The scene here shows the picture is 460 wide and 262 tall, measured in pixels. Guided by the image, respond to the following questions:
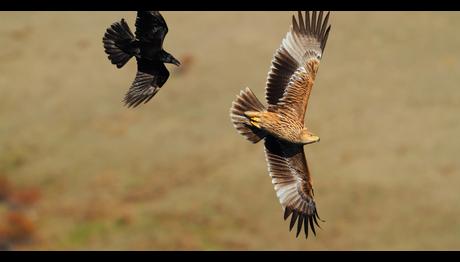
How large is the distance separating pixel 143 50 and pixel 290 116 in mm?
1936

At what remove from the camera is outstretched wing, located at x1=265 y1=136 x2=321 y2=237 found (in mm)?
12953

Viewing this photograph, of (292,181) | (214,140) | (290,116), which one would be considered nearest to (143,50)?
(290,116)

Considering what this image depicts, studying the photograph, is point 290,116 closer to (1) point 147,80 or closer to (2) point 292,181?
(2) point 292,181

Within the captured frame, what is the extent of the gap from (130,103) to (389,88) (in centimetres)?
2353

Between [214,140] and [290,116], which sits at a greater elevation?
[290,116]

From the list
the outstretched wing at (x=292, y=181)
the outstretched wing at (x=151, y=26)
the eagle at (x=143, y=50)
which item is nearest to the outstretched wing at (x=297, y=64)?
the outstretched wing at (x=292, y=181)

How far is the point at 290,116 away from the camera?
12484 mm

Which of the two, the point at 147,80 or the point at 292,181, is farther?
the point at 147,80

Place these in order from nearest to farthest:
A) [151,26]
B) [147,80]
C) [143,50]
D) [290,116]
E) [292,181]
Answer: [151,26], [290,116], [143,50], [292,181], [147,80]

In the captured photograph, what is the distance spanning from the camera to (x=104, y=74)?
35.6m

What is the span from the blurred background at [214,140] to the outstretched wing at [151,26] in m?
17.9

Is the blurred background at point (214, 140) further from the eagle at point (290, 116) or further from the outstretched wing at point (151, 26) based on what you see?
the outstretched wing at point (151, 26)

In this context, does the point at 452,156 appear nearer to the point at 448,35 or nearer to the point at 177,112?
the point at 448,35

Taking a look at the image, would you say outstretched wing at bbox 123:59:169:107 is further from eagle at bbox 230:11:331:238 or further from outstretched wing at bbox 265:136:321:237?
outstretched wing at bbox 265:136:321:237
